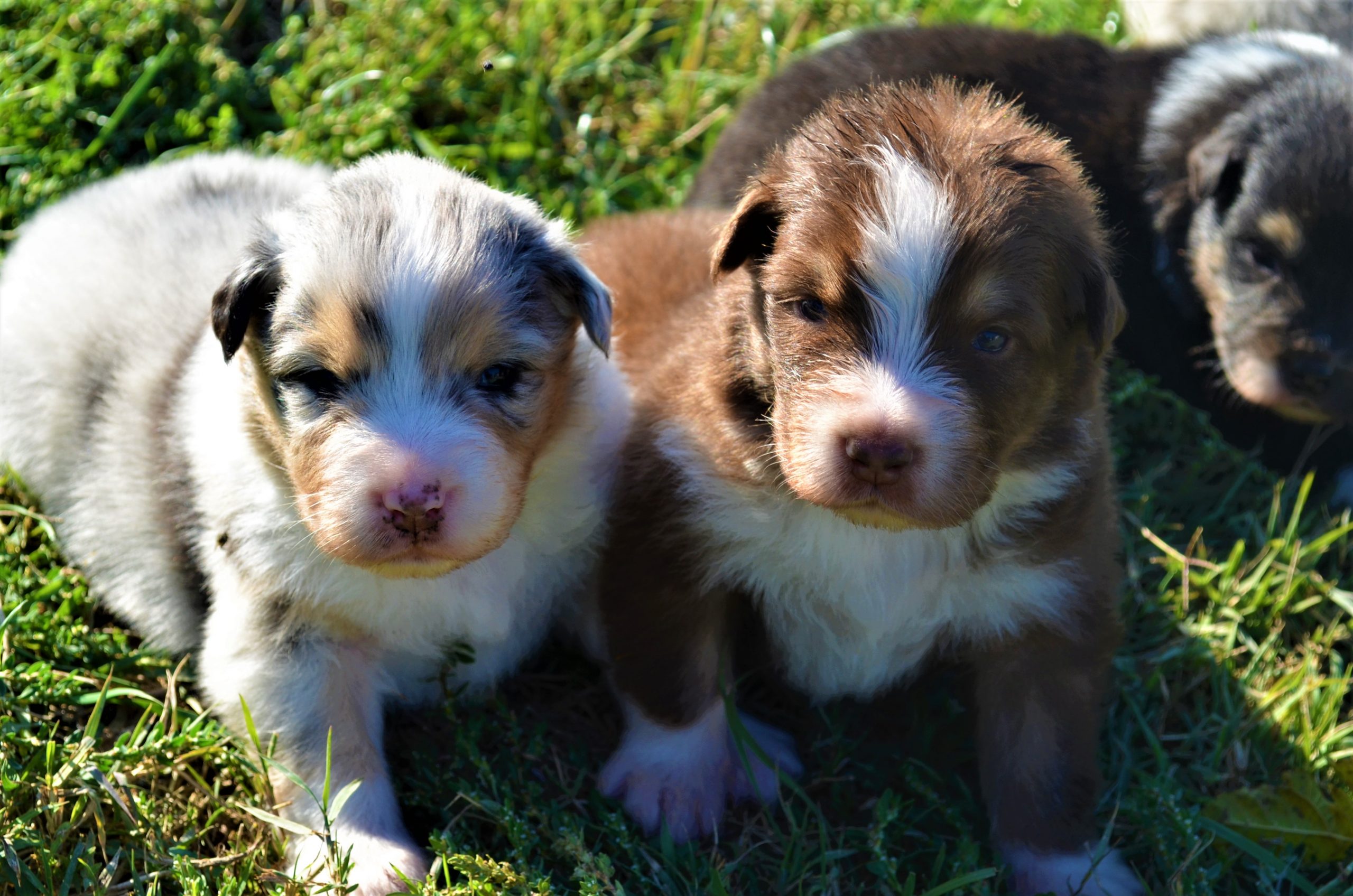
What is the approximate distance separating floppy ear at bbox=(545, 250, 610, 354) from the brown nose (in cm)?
94

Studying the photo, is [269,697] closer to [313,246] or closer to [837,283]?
[313,246]

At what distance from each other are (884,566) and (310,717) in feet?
5.63

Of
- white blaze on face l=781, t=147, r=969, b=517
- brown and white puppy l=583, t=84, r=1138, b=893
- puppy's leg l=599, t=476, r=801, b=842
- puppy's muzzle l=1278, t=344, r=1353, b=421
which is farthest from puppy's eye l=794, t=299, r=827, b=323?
puppy's muzzle l=1278, t=344, r=1353, b=421

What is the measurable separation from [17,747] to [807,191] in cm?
280

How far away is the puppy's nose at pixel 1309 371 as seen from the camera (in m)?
5.05

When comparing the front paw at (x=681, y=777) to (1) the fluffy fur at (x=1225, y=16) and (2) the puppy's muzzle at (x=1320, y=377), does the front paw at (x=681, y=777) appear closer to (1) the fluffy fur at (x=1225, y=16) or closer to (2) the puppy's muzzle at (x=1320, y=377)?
(2) the puppy's muzzle at (x=1320, y=377)

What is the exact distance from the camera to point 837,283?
3367 mm

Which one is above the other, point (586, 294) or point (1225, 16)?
point (586, 294)

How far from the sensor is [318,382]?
143 inches

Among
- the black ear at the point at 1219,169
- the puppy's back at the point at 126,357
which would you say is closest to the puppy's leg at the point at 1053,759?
the black ear at the point at 1219,169

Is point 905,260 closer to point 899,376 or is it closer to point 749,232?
point 899,376

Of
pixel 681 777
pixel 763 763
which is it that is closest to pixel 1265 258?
pixel 763 763

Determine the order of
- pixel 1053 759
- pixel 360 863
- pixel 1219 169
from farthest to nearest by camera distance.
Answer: pixel 1219 169, pixel 1053 759, pixel 360 863

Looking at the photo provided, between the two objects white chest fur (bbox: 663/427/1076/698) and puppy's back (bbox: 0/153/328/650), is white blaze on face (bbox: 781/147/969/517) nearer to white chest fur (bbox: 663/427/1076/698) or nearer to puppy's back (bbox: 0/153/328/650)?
white chest fur (bbox: 663/427/1076/698)
